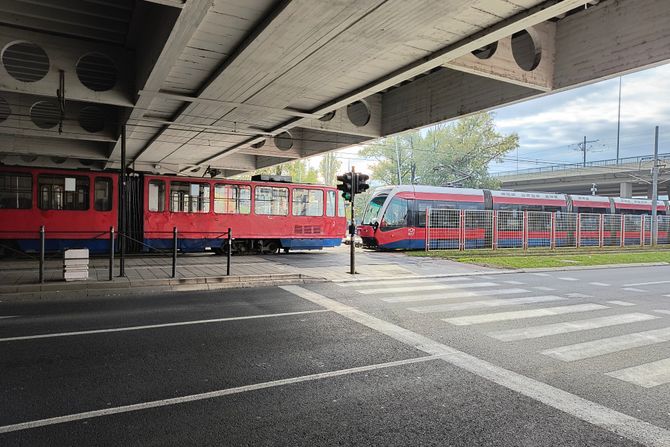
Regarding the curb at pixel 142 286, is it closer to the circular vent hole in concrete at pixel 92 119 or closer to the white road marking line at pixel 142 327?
the white road marking line at pixel 142 327

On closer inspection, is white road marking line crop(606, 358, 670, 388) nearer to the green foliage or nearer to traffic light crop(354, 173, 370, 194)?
traffic light crop(354, 173, 370, 194)

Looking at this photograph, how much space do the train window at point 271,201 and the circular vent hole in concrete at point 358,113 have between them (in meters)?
5.94

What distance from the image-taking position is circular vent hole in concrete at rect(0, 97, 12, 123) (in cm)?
1348

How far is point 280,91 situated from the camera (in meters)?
10.8

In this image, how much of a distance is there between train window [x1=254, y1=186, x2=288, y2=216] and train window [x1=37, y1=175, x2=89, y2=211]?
673cm

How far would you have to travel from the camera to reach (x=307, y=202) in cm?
2114

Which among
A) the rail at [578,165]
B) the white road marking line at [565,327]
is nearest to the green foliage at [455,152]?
the rail at [578,165]

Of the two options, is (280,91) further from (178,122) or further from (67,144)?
(67,144)

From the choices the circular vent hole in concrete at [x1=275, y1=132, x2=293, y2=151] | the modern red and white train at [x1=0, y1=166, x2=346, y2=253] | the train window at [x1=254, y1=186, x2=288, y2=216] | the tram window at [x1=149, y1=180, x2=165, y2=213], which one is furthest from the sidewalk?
the circular vent hole in concrete at [x1=275, y1=132, x2=293, y2=151]

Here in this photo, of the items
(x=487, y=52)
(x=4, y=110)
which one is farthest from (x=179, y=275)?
(x=487, y=52)

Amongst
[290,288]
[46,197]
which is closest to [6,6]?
[290,288]

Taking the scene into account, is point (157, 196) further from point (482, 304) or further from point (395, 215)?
point (482, 304)

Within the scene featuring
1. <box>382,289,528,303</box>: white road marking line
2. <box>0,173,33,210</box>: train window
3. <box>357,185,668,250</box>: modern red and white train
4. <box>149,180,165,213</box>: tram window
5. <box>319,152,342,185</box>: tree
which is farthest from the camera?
<box>319,152,342,185</box>: tree

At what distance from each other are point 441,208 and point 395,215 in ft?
9.42
